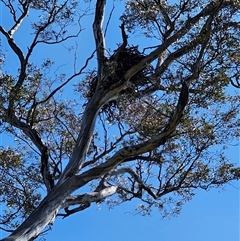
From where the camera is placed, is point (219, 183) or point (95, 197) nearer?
point (95, 197)

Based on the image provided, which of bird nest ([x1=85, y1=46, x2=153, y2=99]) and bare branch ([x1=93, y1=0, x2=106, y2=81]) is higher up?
bare branch ([x1=93, y1=0, x2=106, y2=81])

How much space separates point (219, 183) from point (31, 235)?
3.95 metres

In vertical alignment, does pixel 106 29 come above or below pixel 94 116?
above

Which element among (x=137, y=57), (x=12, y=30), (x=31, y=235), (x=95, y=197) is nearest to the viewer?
(x=31, y=235)

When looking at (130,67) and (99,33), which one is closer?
(130,67)

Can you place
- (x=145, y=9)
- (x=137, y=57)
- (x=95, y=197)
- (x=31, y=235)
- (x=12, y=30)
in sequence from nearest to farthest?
(x=31, y=235) < (x=95, y=197) < (x=137, y=57) < (x=12, y=30) < (x=145, y=9)

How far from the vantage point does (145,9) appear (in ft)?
27.0

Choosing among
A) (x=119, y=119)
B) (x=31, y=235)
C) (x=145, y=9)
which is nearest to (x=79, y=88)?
(x=119, y=119)

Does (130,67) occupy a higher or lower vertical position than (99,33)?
lower

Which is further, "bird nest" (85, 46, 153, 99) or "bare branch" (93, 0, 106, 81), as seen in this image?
"bare branch" (93, 0, 106, 81)

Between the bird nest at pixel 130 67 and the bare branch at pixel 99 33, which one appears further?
the bare branch at pixel 99 33

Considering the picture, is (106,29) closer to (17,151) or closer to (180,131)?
(180,131)

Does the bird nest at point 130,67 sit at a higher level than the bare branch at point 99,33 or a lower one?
lower

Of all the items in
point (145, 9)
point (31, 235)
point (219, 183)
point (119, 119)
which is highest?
point (145, 9)
